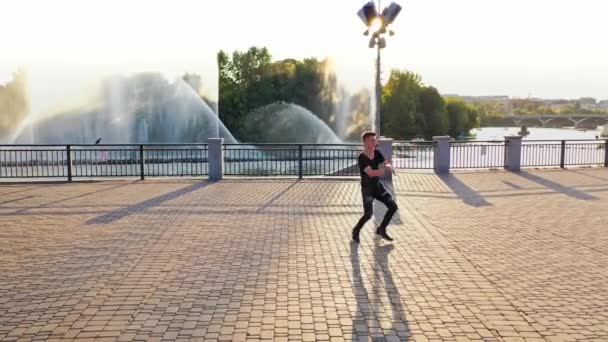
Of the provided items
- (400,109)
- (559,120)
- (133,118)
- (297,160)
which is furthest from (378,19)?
(559,120)

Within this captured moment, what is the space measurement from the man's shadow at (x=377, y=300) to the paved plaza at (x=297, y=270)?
0.02m

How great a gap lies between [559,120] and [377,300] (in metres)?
124

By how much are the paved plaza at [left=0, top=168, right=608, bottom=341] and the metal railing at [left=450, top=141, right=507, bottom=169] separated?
7.04 meters

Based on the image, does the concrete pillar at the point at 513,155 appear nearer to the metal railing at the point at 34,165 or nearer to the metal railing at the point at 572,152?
the metal railing at the point at 572,152

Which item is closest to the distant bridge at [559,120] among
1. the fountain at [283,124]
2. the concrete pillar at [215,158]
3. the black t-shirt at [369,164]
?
the fountain at [283,124]

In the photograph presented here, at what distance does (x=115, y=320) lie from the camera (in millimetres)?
5160

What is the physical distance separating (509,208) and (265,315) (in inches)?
311

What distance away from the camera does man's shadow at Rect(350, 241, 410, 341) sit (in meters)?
4.90

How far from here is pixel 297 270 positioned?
6.84 m

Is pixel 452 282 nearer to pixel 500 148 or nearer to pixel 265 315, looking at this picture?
pixel 265 315

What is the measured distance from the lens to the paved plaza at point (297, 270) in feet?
16.5

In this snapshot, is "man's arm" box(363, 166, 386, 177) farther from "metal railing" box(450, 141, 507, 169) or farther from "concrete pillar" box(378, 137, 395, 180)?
"metal railing" box(450, 141, 507, 169)

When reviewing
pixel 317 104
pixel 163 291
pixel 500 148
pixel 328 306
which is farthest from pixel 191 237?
pixel 317 104

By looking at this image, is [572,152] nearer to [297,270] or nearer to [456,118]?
[297,270]
